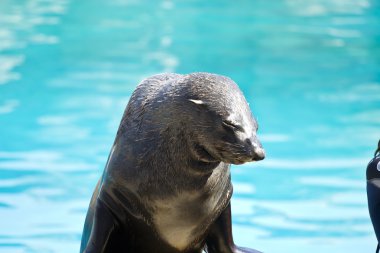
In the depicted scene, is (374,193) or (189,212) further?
(374,193)

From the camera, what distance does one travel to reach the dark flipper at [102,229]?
2.84 meters

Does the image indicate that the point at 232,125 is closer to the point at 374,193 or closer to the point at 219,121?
the point at 219,121

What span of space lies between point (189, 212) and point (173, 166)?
19 centimetres

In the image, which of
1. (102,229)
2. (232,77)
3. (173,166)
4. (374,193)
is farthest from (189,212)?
(232,77)

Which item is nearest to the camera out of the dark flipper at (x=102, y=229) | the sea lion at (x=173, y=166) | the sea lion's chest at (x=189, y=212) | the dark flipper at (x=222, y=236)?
the sea lion at (x=173, y=166)

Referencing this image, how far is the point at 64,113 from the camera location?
9133mm

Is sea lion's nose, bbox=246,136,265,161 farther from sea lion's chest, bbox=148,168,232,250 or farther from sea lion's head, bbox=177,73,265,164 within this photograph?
sea lion's chest, bbox=148,168,232,250

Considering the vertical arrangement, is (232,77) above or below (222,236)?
below

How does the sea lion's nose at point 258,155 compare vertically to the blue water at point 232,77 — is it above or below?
above

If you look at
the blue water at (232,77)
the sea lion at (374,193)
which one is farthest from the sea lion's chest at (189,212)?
the blue water at (232,77)

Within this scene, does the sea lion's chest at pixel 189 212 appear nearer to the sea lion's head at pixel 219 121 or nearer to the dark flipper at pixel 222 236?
the dark flipper at pixel 222 236

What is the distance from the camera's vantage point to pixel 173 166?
2654 millimetres

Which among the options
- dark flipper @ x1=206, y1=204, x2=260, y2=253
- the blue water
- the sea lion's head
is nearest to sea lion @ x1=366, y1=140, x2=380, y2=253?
dark flipper @ x1=206, y1=204, x2=260, y2=253

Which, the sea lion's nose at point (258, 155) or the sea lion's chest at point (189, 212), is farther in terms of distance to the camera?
the sea lion's chest at point (189, 212)
